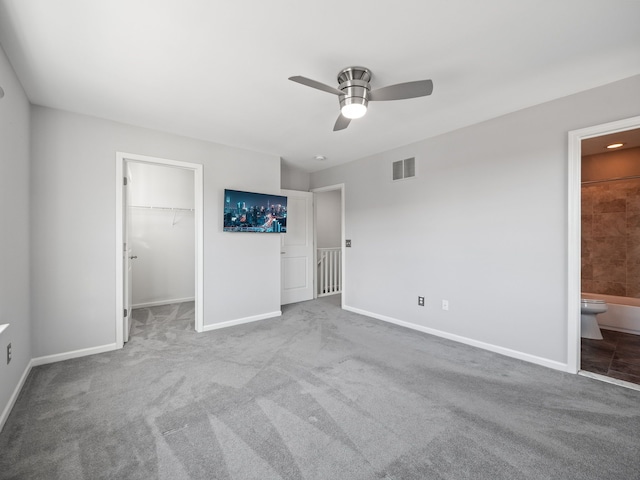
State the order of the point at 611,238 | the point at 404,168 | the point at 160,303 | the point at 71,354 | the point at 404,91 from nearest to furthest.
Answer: the point at 404,91 < the point at 71,354 < the point at 404,168 < the point at 611,238 < the point at 160,303

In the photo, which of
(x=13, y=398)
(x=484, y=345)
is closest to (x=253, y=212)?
(x=13, y=398)

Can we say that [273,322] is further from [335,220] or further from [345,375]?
[335,220]

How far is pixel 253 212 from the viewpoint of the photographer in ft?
13.1

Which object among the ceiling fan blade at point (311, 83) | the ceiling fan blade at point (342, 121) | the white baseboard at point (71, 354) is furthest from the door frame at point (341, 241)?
the white baseboard at point (71, 354)

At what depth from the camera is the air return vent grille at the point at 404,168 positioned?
12.4 feet

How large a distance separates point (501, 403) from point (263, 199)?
3402 mm

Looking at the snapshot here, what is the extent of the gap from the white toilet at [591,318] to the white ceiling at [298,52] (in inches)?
99.4

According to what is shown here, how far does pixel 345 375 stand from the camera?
2.47 m

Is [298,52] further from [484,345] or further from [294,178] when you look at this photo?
[294,178]

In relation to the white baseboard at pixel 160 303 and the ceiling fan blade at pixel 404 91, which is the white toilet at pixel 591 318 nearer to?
the ceiling fan blade at pixel 404 91

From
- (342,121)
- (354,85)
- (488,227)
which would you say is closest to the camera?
(354,85)

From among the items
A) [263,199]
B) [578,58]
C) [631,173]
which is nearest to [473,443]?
[578,58]

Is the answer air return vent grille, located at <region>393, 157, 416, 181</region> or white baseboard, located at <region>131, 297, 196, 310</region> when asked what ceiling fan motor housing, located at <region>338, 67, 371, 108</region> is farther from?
white baseboard, located at <region>131, 297, 196, 310</region>

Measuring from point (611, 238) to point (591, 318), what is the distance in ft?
5.25
